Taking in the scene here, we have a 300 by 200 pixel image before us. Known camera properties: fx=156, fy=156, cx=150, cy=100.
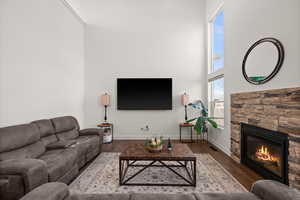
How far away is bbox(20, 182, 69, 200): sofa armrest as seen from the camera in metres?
1.02

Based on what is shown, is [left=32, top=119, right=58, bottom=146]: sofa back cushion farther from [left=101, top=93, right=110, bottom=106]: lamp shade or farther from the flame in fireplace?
the flame in fireplace

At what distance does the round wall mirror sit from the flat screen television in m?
2.47

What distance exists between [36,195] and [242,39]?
12.3 feet

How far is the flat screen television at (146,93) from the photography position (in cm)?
503

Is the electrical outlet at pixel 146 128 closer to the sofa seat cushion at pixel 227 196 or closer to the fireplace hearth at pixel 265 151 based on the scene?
the fireplace hearth at pixel 265 151

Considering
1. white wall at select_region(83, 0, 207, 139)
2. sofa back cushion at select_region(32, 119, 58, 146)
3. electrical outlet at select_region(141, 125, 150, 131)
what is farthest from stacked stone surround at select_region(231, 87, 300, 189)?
sofa back cushion at select_region(32, 119, 58, 146)

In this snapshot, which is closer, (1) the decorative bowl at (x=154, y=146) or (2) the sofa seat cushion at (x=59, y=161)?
(2) the sofa seat cushion at (x=59, y=161)

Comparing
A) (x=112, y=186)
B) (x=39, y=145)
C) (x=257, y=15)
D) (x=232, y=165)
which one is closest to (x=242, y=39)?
(x=257, y=15)

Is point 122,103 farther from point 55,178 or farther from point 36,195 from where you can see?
point 36,195

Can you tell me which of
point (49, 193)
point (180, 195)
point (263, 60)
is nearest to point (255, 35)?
point (263, 60)

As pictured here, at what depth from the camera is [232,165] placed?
3.06 m

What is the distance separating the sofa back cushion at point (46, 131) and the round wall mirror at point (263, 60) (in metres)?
3.78

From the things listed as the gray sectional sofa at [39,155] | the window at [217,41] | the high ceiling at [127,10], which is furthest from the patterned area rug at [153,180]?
the high ceiling at [127,10]

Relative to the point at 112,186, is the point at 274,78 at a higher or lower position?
higher
